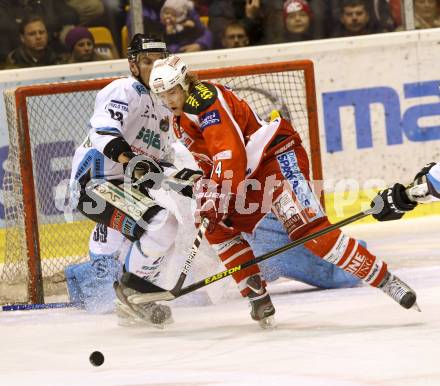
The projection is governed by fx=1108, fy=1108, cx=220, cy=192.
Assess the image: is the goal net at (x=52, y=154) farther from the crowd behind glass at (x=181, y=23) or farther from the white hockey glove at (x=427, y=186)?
the white hockey glove at (x=427, y=186)

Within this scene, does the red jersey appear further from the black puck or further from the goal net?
the goal net

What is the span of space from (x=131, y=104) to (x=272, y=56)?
1993mm

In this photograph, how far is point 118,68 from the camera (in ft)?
20.4

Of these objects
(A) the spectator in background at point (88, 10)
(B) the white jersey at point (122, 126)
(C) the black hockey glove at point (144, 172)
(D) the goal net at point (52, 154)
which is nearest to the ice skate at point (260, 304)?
(C) the black hockey glove at point (144, 172)

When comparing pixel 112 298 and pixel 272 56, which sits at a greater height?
pixel 272 56

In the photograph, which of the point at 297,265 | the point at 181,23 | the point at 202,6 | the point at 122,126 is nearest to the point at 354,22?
the point at 202,6

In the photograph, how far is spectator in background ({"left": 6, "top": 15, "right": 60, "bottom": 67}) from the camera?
631cm

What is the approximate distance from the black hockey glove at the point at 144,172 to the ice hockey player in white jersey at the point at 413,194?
3.67ft

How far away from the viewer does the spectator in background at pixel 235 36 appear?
660cm

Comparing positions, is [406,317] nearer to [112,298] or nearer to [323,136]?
[112,298]

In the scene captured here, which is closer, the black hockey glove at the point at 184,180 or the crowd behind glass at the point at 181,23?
the black hockey glove at the point at 184,180

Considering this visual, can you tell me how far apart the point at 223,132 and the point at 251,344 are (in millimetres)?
747

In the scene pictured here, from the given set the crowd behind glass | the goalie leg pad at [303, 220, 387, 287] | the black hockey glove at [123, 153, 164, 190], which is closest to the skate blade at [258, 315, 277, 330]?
the goalie leg pad at [303, 220, 387, 287]

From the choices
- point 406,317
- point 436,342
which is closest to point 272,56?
point 406,317
